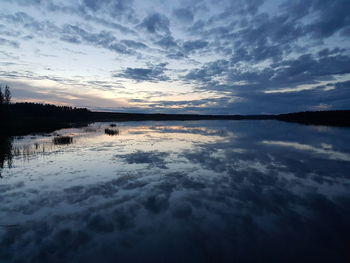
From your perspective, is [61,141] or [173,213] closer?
[173,213]

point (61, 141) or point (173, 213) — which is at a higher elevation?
point (61, 141)

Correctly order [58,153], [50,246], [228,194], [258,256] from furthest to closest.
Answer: [58,153], [228,194], [50,246], [258,256]

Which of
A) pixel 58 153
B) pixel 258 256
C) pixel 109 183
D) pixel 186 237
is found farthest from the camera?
pixel 58 153

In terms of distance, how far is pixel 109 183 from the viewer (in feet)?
40.1

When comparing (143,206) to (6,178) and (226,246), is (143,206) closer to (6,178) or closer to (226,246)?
(226,246)

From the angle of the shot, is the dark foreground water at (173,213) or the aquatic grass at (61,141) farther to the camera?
the aquatic grass at (61,141)

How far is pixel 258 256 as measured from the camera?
5961 millimetres

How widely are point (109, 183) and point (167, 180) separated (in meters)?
3.55

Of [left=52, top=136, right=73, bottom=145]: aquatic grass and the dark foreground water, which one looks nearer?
the dark foreground water

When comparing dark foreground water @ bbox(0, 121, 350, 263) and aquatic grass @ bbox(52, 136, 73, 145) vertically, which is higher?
aquatic grass @ bbox(52, 136, 73, 145)

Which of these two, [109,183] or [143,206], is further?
[109,183]

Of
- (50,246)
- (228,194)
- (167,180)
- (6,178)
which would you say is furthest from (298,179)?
(6,178)

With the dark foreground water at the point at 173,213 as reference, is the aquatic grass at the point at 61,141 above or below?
above

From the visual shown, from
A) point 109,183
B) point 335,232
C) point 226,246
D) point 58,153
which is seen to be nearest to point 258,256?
point 226,246
